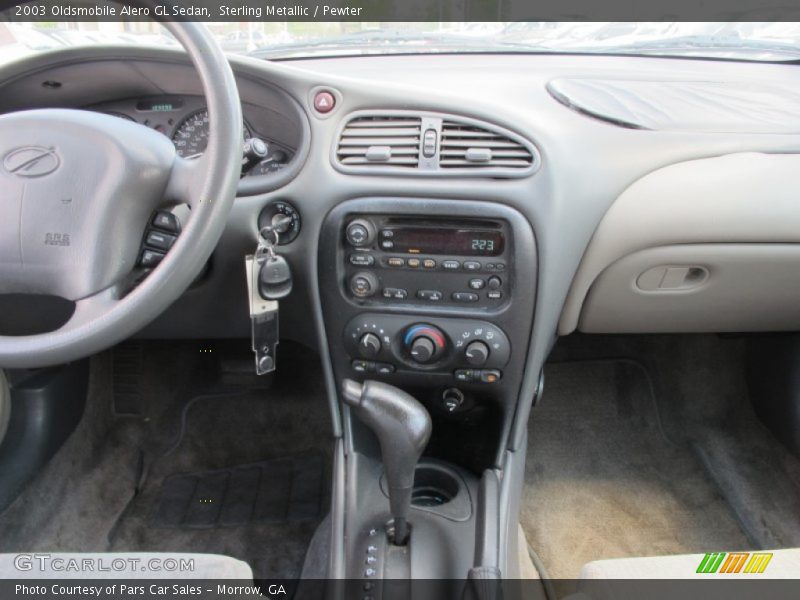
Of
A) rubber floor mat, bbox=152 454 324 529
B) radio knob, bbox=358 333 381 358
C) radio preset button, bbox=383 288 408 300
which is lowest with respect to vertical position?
rubber floor mat, bbox=152 454 324 529

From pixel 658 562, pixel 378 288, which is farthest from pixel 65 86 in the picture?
pixel 658 562

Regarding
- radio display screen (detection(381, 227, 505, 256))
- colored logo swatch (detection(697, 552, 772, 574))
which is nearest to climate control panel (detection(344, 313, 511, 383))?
radio display screen (detection(381, 227, 505, 256))

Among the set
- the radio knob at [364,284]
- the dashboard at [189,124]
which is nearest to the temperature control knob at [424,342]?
the radio knob at [364,284]

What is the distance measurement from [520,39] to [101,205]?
991 millimetres

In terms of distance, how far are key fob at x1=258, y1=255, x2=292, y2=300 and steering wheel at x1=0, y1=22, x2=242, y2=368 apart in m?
0.17

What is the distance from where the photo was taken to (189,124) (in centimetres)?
126

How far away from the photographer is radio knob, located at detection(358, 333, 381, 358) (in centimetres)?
120

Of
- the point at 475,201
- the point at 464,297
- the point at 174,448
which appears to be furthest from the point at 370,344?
the point at 174,448

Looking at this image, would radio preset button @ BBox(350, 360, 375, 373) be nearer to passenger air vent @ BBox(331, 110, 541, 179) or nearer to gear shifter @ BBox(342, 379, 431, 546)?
gear shifter @ BBox(342, 379, 431, 546)

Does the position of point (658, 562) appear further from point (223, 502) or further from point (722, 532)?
point (223, 502)

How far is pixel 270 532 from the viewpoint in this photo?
62.0 inches

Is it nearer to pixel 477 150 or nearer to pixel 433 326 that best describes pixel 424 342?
pixel 433 326

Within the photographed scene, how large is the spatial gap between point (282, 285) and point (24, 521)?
94 cm

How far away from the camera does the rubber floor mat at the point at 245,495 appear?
5.29 ft
